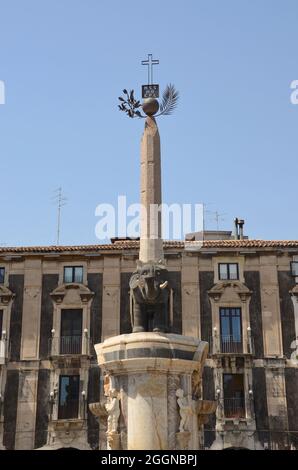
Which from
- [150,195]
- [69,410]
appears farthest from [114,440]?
[69,410]

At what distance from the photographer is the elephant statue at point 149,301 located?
50.9 feet

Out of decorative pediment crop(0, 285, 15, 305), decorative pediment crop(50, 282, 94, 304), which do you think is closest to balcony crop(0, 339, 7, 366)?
decorative pediment crop(0, 285, 15, 305)

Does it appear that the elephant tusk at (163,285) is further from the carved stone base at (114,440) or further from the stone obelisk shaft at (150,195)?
the carved stone base at (114,440)

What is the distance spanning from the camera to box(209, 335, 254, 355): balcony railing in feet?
110

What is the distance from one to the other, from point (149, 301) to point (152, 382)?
1973 mm

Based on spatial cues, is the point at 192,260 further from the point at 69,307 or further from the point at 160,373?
the point at 160,373

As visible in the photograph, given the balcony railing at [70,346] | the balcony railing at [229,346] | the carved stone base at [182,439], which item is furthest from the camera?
the balcony railing at [70,346]

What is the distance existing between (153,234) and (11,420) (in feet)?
63.2

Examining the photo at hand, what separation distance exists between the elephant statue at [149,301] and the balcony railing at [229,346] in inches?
719

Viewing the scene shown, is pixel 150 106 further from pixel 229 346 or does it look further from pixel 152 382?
pixel 229 346

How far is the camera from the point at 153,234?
55.6 feet

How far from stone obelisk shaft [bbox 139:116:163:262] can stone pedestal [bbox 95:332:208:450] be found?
267 centimetres

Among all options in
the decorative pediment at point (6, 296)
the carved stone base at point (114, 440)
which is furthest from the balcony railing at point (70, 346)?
the carved stone base at point (114, 440)
